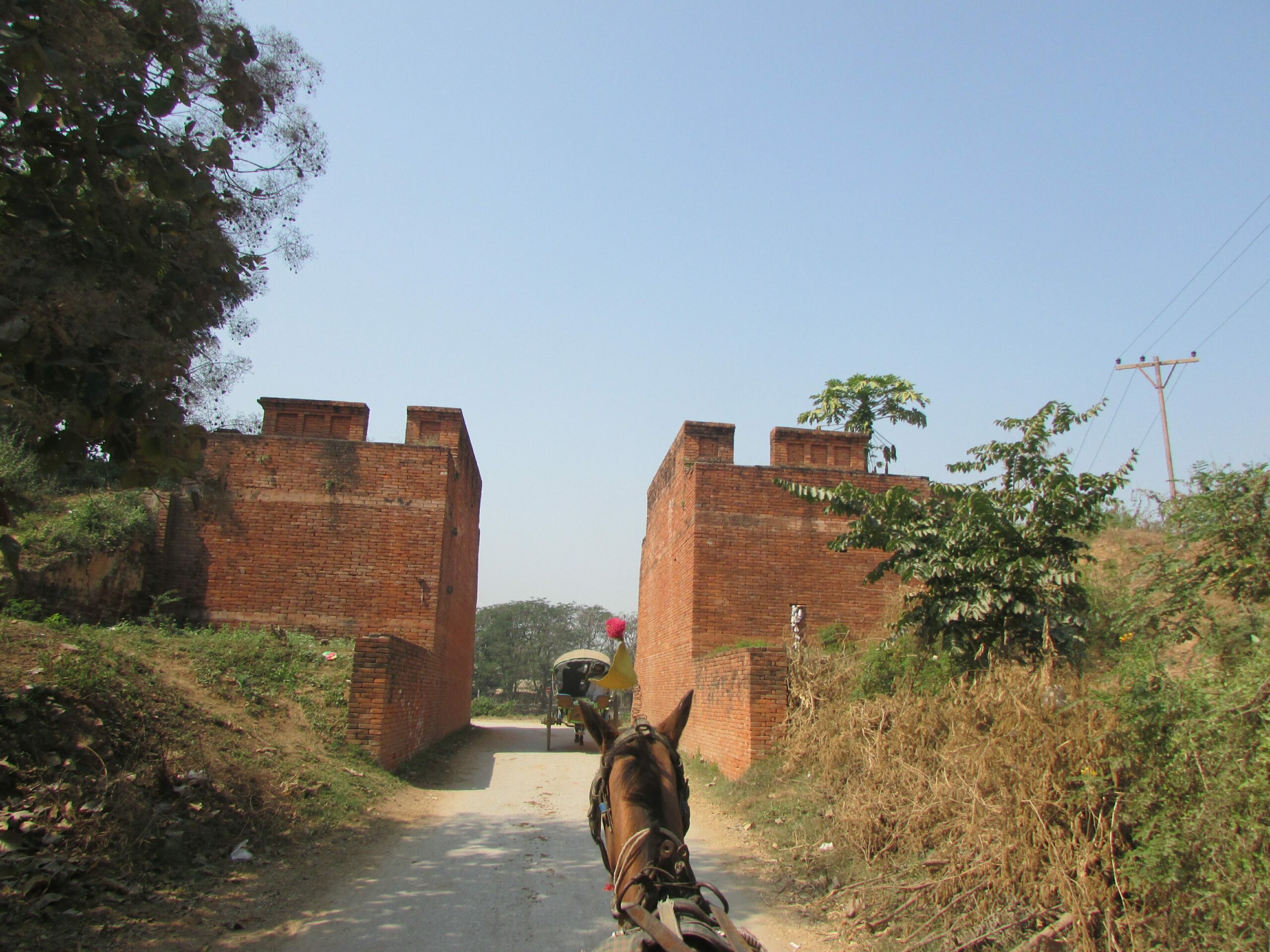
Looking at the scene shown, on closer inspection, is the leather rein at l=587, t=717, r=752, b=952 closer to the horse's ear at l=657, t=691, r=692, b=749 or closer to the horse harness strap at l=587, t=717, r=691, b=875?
the horse harness strap at l=587, t=717, r=691, b=875

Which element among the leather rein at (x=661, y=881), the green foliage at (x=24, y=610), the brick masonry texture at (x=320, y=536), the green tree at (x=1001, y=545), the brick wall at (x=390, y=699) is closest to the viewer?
the leather rein at (x=661, y=881)

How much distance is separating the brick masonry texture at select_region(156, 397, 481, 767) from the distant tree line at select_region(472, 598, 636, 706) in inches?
1455

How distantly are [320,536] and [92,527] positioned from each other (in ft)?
11.1

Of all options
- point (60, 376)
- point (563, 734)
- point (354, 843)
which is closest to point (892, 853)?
point (354, 843)

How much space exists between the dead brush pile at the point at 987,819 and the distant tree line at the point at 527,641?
4480cm

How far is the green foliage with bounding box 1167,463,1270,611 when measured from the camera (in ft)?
16.6

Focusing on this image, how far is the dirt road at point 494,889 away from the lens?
502cm

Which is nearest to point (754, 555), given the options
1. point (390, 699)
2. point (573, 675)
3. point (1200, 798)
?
point (390, 699)

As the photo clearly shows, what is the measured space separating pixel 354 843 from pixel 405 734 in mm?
4163

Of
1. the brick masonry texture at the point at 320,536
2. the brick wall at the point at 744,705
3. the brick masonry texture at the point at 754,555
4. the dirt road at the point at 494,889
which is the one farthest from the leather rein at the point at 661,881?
the brick masonry texture at the point at 320,536

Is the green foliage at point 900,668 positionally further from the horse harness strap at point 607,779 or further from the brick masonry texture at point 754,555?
the horse harness strap at point 607,779

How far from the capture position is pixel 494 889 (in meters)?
6.10

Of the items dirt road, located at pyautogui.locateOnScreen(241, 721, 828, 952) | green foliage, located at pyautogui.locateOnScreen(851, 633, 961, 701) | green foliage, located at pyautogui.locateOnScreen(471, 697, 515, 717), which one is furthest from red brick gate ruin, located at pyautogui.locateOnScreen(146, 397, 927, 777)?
green foliage, located at pyautogui.locateOnScreen(471, 697, 515, 717)

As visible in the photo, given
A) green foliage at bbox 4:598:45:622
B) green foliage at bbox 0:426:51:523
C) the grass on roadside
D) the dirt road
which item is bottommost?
the dirt road
